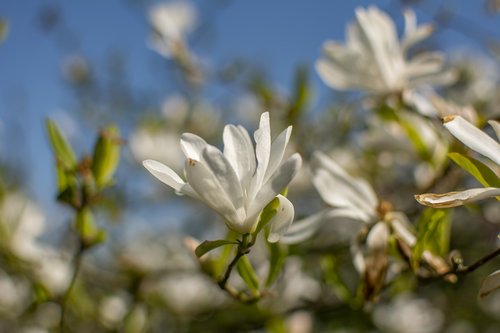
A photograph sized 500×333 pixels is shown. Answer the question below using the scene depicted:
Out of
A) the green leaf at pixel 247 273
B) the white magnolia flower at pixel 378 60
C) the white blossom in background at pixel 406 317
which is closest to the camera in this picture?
the green leaf at pixel 247 273

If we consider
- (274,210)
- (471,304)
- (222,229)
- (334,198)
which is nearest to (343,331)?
(471,304)

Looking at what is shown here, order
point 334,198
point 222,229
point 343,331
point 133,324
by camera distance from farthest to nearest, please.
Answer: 1. point 222,229
2. point 343,331
3. point 133,324
4. point 334,198

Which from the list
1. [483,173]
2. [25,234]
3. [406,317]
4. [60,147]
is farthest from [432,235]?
[406,317]

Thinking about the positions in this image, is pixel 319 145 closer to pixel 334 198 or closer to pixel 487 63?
pixel 334 198

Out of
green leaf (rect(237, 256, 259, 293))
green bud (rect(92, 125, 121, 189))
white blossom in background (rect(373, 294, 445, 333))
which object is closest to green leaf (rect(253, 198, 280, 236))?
green leaf (rect(237, 256, 259, 293))

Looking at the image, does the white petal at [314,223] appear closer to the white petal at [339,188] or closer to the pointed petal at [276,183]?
the white petal at [339,188]

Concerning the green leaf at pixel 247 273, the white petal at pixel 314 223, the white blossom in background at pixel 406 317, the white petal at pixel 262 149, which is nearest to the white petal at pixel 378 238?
Result: the white petal at pixel 314 223

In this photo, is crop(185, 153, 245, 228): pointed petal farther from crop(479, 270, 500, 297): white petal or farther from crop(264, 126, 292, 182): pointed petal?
crop(479, 270, 500, 297): white petal

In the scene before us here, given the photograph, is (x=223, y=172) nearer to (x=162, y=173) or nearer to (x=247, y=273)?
(x=162, y=173)
